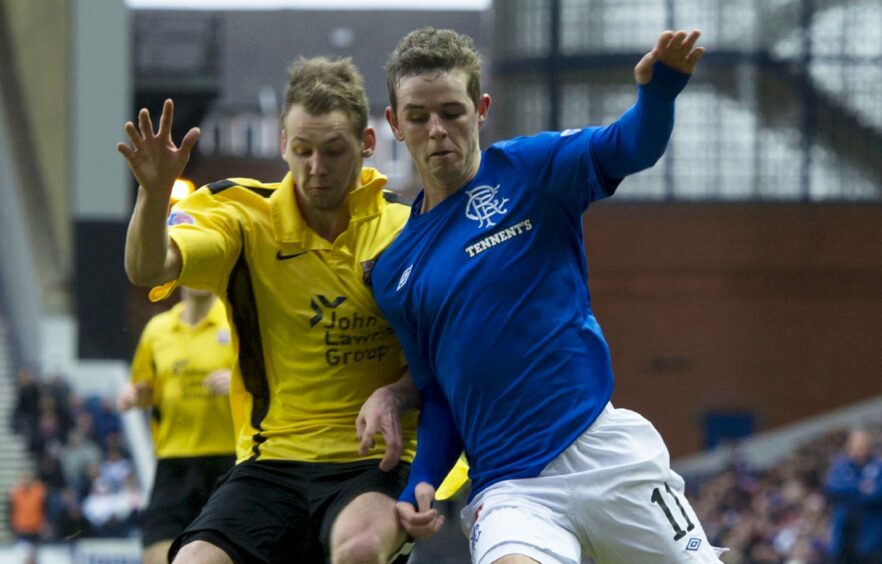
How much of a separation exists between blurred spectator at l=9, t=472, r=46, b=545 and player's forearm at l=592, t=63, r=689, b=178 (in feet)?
49.6

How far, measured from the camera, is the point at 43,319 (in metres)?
26.0

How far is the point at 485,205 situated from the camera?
4.83m

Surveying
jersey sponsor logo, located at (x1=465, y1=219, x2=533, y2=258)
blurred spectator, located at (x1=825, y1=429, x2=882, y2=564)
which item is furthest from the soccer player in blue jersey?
blurred spectator, located at (x1=825, y1=429, x2=882, y2=564)

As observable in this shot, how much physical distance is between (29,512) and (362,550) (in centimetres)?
1491

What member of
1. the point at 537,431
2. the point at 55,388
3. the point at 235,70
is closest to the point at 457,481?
the point at 537,431

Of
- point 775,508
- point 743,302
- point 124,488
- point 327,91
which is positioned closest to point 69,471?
point 124,488

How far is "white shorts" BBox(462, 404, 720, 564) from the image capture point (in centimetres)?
466

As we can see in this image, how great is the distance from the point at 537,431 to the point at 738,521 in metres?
13.1

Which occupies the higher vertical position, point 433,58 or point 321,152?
point 433,58

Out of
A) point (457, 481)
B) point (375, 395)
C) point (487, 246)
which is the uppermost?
point (487, 246)

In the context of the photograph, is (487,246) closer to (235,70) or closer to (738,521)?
(738,521)

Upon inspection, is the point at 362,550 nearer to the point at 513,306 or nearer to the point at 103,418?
the point at 513,306

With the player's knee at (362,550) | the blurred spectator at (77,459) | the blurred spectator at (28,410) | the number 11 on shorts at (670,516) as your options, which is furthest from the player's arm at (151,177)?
the blurred spectator at (28,410)

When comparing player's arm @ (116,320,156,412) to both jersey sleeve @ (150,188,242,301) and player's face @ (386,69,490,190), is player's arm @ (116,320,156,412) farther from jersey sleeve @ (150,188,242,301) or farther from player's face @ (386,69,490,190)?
player's face @ (386,69,490,190)
